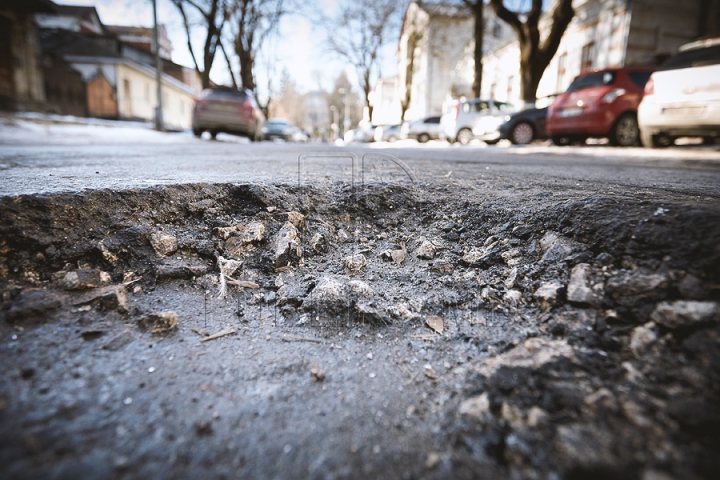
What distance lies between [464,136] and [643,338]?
1431cm

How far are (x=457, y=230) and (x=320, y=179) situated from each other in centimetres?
105

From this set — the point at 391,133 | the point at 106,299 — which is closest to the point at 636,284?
the point at 106,299

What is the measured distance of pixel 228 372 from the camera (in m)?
1.06

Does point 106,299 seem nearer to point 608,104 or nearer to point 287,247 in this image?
point 287,247

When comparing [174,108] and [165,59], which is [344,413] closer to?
[174,108]

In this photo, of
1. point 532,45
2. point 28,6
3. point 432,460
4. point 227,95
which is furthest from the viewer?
point 28,6

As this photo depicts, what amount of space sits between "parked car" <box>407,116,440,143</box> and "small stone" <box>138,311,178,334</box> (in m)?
19.1

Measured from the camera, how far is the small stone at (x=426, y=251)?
63.5 inches

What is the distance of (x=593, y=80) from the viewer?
24.5 ft

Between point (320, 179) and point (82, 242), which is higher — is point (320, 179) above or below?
above

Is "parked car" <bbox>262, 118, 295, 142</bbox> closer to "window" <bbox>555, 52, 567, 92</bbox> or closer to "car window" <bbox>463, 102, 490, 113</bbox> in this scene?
"car window" <bbox>463, 102, 490, 113</bbox>

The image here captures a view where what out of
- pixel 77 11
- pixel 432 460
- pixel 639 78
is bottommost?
pixel 432 460

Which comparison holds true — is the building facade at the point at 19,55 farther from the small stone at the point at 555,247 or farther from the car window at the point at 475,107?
the small stone at the point at 555,247

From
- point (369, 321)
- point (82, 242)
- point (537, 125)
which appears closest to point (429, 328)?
point (369, 321)
